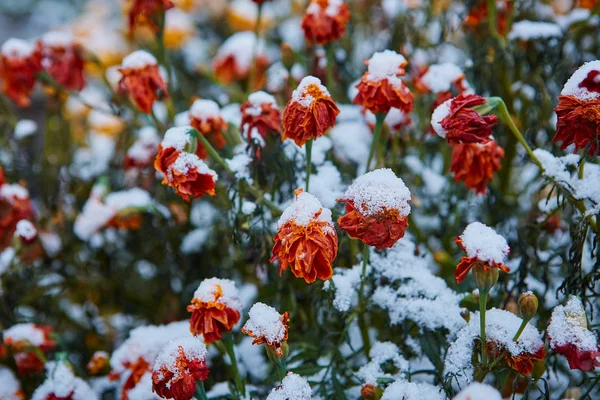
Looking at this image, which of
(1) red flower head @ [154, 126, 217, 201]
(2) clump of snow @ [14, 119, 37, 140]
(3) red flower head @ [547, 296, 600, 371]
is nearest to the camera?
(3) red flower head @ [547, 296, 600, 371]

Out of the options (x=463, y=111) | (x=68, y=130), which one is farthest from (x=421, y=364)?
(x=68, y=130)

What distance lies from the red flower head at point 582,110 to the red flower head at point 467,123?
0.07 metres

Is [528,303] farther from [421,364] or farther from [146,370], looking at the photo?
[146,370]

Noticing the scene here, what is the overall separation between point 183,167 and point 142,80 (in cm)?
28

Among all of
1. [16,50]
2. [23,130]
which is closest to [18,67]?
[16,50]

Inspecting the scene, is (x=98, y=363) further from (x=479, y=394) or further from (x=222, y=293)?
(x=479, y=394)

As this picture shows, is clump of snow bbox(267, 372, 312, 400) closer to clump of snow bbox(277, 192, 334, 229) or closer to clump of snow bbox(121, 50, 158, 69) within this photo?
clump of snow bbox(277, 192, 334, 229)

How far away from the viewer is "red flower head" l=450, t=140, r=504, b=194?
29.8 inches

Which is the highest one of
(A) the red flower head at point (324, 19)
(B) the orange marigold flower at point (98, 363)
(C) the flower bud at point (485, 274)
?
(A) the red flower head at point (324, 19)

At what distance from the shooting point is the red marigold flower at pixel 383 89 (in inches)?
27.8

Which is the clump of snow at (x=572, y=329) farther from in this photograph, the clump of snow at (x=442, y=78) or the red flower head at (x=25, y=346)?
the red flower head at (x=25, y=346)

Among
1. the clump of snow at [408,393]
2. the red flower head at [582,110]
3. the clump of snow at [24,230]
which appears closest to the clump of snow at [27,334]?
the clump of snow at [24,230]

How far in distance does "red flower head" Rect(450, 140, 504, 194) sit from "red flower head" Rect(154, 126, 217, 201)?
0.32m

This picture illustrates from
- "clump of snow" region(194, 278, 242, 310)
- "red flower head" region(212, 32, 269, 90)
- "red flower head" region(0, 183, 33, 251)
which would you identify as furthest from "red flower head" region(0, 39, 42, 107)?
"clump of snow" region(194, 278, 242, 310)
